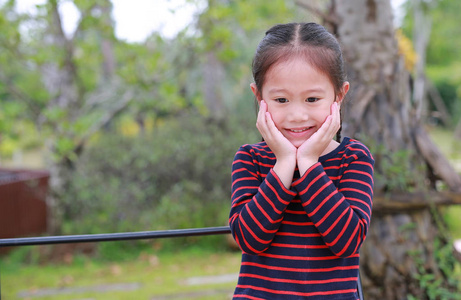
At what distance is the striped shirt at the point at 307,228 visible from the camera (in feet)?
3.90

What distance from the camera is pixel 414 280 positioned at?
2.77 m

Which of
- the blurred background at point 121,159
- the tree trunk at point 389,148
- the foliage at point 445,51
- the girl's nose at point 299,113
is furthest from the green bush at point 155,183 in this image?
the foliage at point 445,51

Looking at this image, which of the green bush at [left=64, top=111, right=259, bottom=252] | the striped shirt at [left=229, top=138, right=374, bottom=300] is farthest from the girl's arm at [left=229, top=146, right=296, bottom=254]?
the green bush at [left=64, top=111, right=259, bottom=252]

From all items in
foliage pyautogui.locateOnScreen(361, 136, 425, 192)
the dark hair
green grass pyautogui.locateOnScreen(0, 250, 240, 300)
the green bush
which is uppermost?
the dark hair

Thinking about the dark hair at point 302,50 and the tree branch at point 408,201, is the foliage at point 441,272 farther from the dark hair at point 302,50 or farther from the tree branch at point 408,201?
the dark hair at point 302,50

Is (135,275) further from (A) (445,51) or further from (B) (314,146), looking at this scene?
(A) (445,51)

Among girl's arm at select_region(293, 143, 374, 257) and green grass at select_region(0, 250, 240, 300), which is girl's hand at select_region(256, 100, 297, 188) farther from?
green grass at select_region(0, 250, 240, 300)

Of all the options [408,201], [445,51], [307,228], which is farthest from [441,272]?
[445,51]

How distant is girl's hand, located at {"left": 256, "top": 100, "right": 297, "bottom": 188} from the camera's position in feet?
3.98

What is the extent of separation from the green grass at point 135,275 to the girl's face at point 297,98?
4.59 meters

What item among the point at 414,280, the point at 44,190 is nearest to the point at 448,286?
the point at 414,280

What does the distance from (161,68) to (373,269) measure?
5.27 metres

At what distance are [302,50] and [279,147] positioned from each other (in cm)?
27

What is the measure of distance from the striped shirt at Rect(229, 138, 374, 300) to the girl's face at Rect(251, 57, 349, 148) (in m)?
0.12
